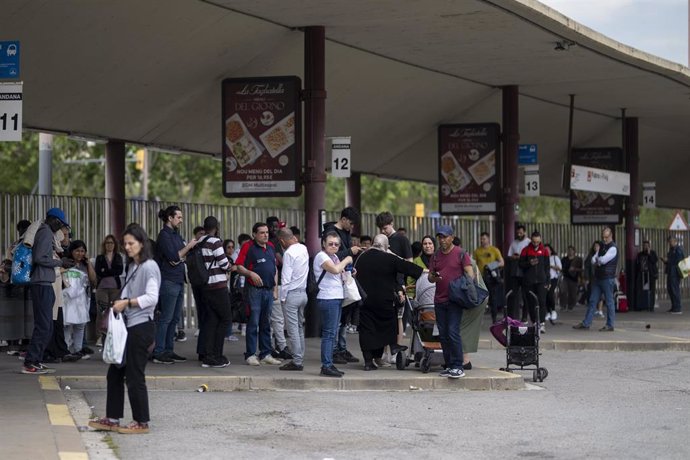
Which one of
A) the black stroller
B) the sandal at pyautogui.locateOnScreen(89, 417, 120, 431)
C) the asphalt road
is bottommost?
the asphalt road

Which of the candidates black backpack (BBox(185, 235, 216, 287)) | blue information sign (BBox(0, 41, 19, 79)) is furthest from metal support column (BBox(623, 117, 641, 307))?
blue information sign (BBox(0, 41, 19, 79))

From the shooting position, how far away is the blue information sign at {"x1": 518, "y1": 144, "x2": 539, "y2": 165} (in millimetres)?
30328

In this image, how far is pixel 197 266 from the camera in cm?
1600

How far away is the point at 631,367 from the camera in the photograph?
17750mm

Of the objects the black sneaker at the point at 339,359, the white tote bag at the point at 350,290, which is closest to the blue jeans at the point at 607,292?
the black sneaker at the point at 339,359

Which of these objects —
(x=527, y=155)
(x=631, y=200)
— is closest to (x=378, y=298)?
(x=527, y=155)

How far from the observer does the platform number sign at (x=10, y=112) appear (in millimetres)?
14375

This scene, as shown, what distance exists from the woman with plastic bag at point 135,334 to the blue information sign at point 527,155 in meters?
20.3

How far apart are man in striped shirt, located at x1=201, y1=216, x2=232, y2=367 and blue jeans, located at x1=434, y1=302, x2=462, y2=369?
2674mm

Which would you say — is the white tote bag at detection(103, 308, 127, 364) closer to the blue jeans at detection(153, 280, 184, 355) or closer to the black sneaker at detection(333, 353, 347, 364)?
the blue jeans at detection(153, 280, 184, 355)

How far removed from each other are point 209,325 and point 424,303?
263 cm

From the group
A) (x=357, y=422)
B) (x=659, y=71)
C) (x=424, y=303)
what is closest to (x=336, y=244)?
(x=424, y=303)

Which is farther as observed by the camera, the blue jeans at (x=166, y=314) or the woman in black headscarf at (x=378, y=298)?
the blue jeans at (x=166, y=314)

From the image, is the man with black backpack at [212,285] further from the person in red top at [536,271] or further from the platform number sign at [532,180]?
the platform number sign at [532,180]
